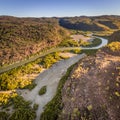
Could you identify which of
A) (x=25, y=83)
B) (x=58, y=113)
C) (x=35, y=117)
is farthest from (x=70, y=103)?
(x=25, y=83)

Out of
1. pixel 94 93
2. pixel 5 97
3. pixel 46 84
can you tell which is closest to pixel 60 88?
pixel 46 84

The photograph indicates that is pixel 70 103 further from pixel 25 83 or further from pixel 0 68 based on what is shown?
pixel 0 68

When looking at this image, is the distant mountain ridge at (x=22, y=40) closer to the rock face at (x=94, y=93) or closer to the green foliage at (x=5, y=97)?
the green foliage at (x=5, y=97)

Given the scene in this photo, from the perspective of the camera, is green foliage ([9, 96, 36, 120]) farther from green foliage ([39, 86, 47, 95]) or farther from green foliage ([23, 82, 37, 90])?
green foliage ([23, 82, 37, 90])

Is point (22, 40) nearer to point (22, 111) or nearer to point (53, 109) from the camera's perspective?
point (22, 111)

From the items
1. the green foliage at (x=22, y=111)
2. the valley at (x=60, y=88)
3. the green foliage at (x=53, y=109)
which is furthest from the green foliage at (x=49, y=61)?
the green foliage at (x=53, y=109)
